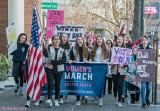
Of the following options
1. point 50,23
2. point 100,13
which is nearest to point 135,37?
point 50,23

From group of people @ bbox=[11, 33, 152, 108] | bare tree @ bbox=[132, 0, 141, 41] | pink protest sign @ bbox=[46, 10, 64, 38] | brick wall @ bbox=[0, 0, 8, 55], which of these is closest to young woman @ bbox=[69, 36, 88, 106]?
group of people @ bbox=[11, 33, 152, 108]

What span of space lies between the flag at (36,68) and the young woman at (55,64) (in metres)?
0.17

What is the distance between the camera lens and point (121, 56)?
8.91 m

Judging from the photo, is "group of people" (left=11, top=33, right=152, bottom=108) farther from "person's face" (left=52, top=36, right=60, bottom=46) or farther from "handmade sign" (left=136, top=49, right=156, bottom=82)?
"handmade sign" (left=136, top=49, right=156, bottom=82)

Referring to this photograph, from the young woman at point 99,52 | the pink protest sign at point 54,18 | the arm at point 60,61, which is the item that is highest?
the pink protest sign at point 54,18

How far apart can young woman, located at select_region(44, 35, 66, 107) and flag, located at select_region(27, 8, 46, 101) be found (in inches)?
6.9

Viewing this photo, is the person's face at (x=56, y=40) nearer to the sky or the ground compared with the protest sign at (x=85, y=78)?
nearer to the sky

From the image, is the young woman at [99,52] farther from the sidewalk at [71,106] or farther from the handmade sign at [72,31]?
the handmade sign at [72,31]

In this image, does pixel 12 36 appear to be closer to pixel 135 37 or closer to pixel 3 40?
pixel 3 40

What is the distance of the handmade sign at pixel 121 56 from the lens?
350 inches

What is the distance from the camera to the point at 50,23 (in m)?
12.8

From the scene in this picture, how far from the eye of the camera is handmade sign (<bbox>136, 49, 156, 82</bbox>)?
29.0ft

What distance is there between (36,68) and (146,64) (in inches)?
115

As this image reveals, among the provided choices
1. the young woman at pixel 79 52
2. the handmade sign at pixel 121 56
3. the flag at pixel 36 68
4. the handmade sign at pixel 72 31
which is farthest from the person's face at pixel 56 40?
the handmade sign at pixel 72 31
